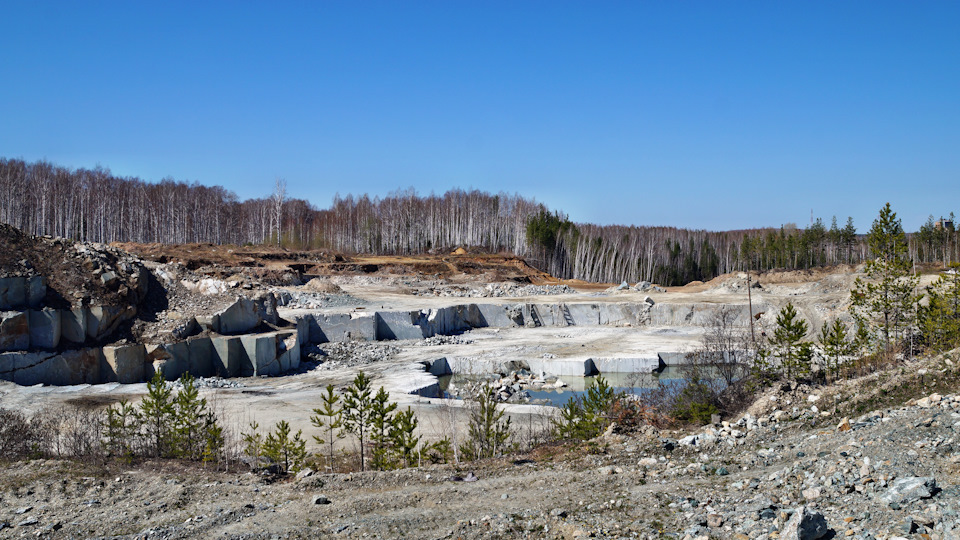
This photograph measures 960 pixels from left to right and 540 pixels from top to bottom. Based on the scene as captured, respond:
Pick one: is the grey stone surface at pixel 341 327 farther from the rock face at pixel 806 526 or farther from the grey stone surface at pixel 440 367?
the rock face at pixel 806 526

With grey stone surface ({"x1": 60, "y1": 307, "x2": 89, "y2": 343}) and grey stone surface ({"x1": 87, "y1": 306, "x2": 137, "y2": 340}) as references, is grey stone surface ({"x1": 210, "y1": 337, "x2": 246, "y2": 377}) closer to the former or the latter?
grey stone surface ({"x1": 87, "y1": 306, "x2": 137, "y2": 340})

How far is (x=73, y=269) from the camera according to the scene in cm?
2219

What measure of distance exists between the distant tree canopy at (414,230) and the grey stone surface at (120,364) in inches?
1621

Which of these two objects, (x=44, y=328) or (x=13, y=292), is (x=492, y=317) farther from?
(x=13, y=292)

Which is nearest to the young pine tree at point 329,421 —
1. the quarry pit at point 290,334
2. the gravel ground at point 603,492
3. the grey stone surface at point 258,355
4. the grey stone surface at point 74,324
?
the gravel ground at point 603,492

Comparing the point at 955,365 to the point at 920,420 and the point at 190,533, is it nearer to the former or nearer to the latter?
the point at 920,420

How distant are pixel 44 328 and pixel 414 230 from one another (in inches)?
2079

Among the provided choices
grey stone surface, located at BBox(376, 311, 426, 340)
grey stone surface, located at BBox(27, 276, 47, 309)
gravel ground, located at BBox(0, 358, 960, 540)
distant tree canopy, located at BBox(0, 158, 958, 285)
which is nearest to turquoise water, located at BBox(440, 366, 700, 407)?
grey stone surface, located at BBox(376, 311, 426, 340)

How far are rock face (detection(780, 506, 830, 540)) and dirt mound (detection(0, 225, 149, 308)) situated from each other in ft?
73.9

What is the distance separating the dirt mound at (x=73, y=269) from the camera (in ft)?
68.5

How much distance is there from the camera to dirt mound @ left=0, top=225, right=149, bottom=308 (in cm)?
2089

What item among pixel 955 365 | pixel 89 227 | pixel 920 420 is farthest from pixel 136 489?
pixel 89 227

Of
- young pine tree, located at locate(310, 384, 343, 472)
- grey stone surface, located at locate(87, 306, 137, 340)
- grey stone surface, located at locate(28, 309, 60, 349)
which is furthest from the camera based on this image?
grey stone surface, located at locate(87, 306, 137, 340)

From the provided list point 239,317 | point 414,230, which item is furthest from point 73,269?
point 414,230
